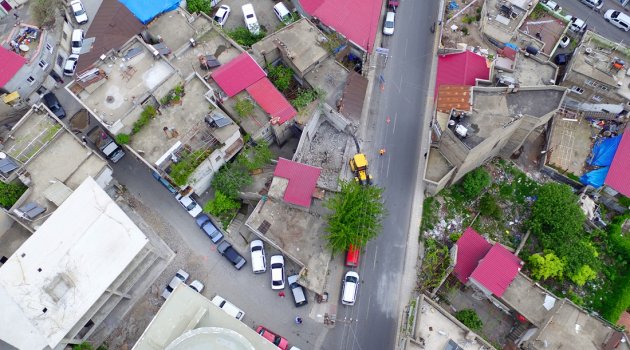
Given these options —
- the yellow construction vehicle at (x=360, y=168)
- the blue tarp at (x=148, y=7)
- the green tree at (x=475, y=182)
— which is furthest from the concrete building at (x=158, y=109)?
the green tree at (x=475, y=182)

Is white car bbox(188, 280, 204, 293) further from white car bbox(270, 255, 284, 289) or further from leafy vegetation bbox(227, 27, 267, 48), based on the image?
leafy vegetation bbox(227, 27, 267, 48)

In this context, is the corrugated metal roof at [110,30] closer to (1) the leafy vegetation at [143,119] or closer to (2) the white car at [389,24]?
(1) the leafy vegetation at [143,119]

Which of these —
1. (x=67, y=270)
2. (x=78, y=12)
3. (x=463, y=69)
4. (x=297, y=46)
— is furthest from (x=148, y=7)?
(x=463, y=69)

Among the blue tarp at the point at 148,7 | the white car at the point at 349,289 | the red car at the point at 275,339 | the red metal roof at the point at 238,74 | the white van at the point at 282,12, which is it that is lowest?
the white car at the point at 349,289

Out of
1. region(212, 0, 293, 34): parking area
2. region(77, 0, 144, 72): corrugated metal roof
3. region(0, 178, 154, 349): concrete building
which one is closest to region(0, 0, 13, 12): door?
region(77, 0, 144, 72): corrugated metal roof

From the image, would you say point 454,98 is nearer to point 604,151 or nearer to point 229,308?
point 604,151
